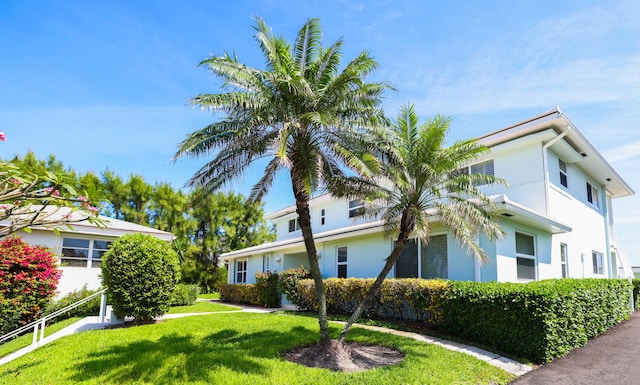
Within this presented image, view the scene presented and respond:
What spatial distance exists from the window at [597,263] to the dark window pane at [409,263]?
34.2 ft

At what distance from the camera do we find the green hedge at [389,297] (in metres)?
10.4

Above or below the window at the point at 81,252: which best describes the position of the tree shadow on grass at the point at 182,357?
below

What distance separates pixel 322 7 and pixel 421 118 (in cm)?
405

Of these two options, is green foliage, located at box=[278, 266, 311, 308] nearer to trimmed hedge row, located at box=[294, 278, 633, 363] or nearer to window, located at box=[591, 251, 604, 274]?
trimmed hedge row, located at box=[294, 278, 633, 363]

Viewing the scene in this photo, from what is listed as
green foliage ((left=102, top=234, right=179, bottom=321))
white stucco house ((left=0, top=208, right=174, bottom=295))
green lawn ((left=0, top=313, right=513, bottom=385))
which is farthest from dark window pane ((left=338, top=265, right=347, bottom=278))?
white stucco house ((left=0, top=208, right=174, bottom=295))

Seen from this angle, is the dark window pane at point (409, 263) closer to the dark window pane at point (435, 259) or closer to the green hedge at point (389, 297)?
the dark window pane at point (435, 259)

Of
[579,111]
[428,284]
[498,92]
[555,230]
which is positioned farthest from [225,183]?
[579,111]

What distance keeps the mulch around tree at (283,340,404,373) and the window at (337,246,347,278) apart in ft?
27.4

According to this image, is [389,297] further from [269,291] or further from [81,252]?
[81,252]

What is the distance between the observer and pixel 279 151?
7156mm

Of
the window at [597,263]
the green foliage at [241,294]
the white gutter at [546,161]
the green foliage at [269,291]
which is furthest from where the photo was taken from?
the green foliage at [241,294]

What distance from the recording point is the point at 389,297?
1187cm

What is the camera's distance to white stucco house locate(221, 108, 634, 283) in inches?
473

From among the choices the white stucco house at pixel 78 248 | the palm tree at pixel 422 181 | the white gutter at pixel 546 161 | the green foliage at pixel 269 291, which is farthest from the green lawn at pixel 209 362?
the white stucco house at pixel 78 248
